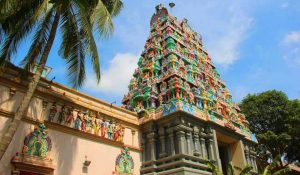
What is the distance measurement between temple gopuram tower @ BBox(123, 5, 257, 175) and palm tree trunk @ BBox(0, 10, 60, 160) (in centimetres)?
830

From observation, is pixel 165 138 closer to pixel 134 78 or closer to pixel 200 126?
pixel 200 126

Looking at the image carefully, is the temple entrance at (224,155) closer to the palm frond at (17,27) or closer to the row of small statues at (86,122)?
the row of small statues at (86,122)

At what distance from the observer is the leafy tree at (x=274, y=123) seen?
26.0 m

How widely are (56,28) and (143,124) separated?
8.73 meters

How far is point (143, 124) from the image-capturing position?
17969 millimetres

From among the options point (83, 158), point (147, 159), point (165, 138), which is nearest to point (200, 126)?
point (165, 138)

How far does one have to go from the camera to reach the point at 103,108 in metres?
16.6

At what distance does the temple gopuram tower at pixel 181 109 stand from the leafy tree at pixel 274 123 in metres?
5.56

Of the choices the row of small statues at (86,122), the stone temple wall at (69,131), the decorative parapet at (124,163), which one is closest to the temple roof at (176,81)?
the stone temple wall at (69,131)

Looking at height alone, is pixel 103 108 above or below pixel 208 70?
below

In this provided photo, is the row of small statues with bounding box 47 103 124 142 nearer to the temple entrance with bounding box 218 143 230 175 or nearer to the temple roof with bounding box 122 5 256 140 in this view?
the temple roof with bounding box 122 5 256 140

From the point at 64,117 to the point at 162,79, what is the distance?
7.65 metres

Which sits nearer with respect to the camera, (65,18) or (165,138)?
(65,18)

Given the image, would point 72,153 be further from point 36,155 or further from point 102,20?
point 102,20
